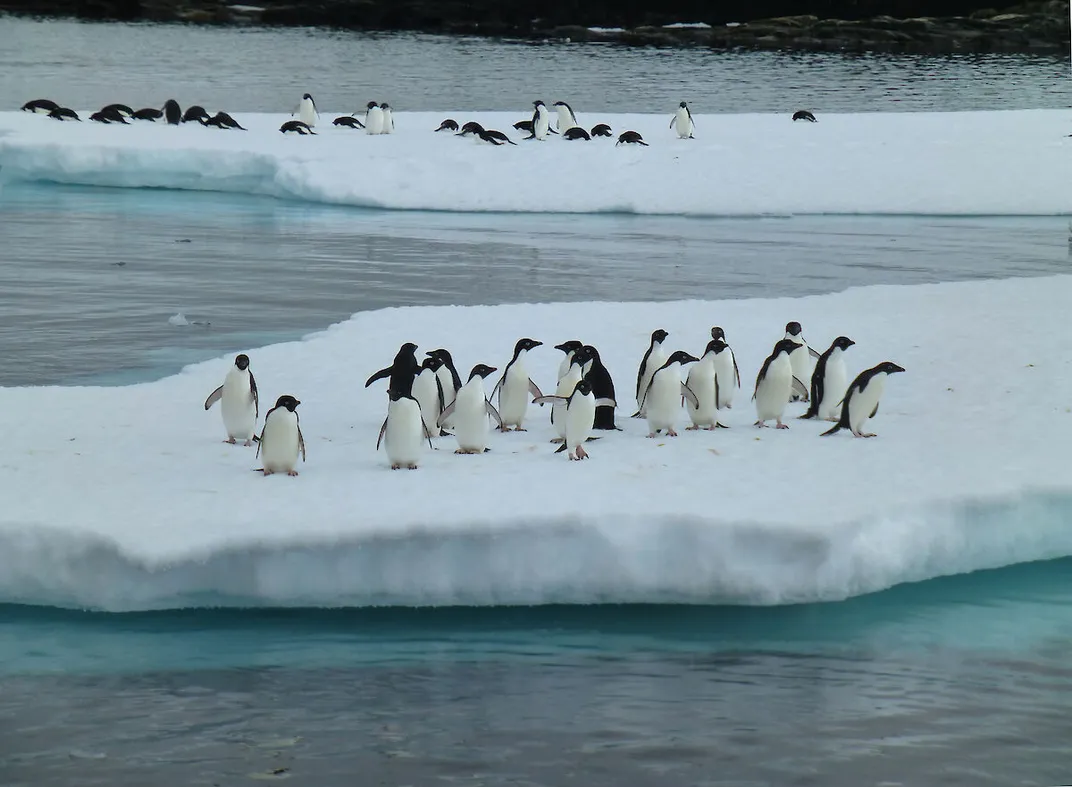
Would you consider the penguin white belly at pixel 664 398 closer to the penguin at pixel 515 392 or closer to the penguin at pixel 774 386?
the penguin at pixel 774 386

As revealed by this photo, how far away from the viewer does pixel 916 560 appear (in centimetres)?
699

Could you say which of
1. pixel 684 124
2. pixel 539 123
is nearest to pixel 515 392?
pixel 539 123

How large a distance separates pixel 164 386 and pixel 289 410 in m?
2.46

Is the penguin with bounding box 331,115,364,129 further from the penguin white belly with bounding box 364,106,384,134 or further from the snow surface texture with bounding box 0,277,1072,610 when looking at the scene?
the snow surface texture with bounding box 0,277,1072,610

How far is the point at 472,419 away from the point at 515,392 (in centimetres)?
75

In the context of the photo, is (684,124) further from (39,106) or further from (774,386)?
(774,386)

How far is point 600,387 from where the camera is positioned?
29.1 feet

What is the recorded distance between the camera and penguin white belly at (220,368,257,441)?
8.14 metres

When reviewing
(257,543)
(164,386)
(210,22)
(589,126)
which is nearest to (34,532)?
(257,543)

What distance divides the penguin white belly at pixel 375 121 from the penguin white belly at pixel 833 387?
17.1 meters

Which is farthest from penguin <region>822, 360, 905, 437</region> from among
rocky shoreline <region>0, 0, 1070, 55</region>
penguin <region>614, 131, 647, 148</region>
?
rocky shoreline <region>0, 0, 1070, 55</region>

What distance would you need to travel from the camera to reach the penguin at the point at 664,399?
8.34 meters

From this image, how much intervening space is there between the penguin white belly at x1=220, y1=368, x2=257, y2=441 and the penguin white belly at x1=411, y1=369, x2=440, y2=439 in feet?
3.18

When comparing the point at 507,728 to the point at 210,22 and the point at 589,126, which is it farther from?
the point at 210,22
